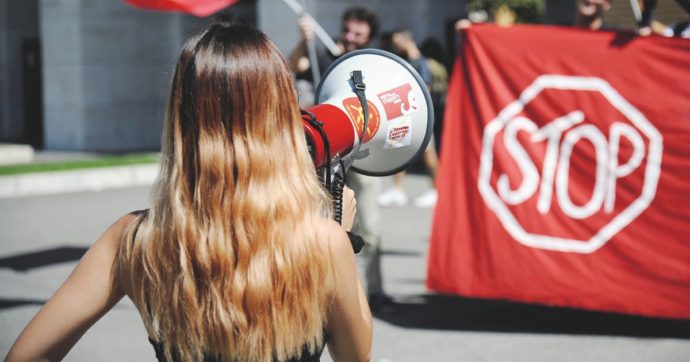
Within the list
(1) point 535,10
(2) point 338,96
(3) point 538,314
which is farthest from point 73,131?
(2) point 338,96

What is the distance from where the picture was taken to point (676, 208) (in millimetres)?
4348

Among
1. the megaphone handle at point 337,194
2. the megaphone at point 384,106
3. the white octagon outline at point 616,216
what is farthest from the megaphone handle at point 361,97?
the white octagon outline at point 616,216

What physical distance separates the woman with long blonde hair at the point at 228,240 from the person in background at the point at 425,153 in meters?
5.07

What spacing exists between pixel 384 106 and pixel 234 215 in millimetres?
795

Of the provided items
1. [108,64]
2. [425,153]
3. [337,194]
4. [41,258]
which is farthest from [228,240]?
[108,64]

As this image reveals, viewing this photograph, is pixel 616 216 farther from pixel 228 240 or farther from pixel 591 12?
pixel 228 240

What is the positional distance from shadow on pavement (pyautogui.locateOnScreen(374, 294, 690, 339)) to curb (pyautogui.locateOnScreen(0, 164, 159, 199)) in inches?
249

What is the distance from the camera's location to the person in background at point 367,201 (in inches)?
200

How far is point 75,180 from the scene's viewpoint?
11.3 metres

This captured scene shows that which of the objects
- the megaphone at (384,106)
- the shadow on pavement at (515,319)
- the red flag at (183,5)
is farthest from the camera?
the red flag at (183,5)

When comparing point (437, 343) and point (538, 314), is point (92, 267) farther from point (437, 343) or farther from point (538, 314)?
point (538, 314)

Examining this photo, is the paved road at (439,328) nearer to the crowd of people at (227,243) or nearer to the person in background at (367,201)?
the person in background at (367,201)

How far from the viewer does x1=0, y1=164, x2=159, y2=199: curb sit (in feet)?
35.3

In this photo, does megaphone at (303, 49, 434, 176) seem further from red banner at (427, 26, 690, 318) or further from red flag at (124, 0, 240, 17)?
red flag at (124, 0, 240, 17)
